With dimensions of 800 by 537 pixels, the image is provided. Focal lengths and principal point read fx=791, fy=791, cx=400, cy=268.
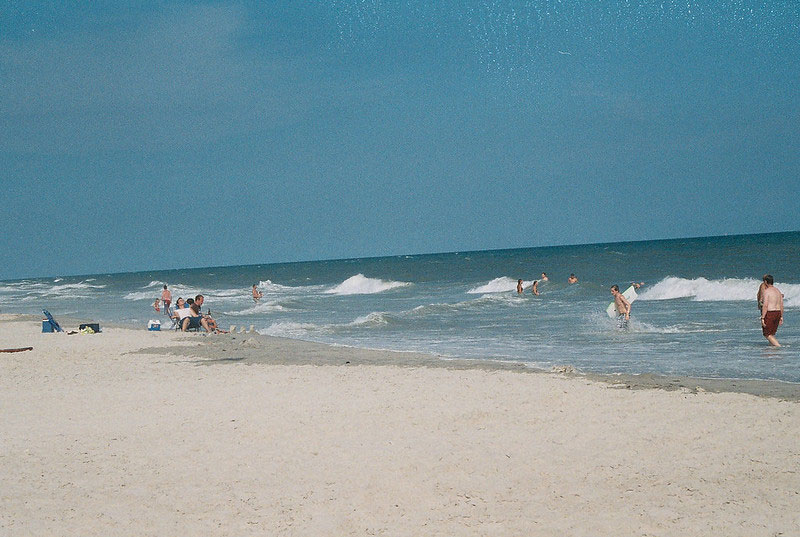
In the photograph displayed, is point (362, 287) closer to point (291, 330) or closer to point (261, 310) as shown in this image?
point (261, 310)

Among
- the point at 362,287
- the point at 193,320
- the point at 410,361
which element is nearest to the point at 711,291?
the point at 193,320

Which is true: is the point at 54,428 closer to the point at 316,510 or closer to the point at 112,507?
the point at 112,507

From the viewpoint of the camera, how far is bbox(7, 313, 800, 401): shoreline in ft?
32.0

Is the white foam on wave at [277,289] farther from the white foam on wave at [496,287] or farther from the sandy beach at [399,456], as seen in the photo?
the sandy beach at [399,456]

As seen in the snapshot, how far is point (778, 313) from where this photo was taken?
537 inches

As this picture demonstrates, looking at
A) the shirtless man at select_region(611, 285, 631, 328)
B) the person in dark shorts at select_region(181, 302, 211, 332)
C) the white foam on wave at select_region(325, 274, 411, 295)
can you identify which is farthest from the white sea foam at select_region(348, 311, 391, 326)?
the white foam on wave at select_region(325, 274, 411, 295)

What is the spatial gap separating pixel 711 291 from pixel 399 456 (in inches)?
1032

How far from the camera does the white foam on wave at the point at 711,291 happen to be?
2637cm

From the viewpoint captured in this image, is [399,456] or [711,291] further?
[711,291]

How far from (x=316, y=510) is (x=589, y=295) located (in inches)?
1129

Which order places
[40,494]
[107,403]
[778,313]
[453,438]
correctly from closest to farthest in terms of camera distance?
1. [40,494]
2. [453,438]
3. [107,403]
4. [778,313]

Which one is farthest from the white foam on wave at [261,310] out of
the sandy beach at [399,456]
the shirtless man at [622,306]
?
the sandy beach at [399,456]

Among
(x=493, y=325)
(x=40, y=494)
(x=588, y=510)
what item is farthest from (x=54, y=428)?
(x=493, y=325)

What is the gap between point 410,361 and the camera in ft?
43.9
